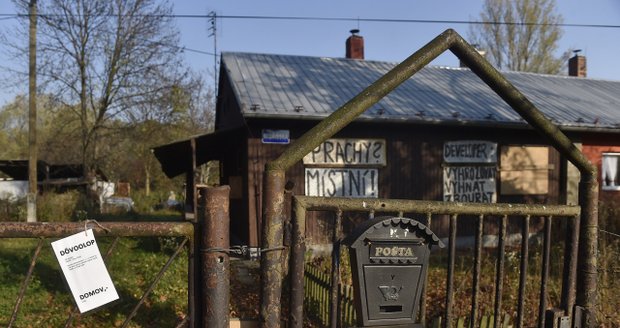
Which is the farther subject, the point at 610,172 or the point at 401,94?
the point at 610,172

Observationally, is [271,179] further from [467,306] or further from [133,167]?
[133,167]

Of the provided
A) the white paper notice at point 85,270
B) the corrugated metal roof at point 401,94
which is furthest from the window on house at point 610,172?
the white paper notice at point 85,270

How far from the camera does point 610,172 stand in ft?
40.8

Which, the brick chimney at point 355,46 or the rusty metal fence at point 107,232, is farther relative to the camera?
the brick chimney at point 355,46

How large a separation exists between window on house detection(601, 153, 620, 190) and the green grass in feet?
34.1

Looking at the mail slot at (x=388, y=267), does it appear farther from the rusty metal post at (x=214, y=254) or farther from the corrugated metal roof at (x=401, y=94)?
the corrugated metal roof at (x=401, y=94)

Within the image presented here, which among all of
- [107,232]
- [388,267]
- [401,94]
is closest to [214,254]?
[107,232]

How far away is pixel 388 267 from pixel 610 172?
12494mm

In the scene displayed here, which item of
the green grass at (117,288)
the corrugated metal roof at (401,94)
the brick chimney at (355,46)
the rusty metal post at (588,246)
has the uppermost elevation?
the brick chimney at (355,46)

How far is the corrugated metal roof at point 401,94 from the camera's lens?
10.1 m

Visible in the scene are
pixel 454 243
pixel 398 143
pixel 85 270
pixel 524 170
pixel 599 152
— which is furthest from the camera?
pixel 599 152

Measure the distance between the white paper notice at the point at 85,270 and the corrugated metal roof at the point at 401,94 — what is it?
7034 millimetres

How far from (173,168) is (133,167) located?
70.9ft

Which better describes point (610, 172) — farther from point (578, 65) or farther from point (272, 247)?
point (272, 247)
